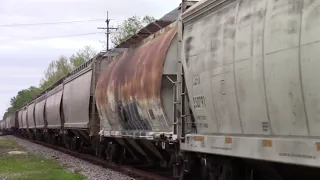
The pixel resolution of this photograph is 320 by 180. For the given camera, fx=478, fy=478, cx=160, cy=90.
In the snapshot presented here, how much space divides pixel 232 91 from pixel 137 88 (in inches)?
211

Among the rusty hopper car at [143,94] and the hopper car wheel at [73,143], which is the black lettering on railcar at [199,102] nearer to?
the rusty hopper car at [143,94]

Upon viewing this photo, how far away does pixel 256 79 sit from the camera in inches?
231

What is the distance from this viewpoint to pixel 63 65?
102625 millimetres

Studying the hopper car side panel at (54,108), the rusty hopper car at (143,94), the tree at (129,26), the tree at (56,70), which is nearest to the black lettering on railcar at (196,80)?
the rusty hopper car at (143,94)

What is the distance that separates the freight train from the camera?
5.00 metres

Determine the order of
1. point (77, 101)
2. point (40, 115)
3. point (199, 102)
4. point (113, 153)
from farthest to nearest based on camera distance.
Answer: point (40, 115)
point (77, 101)
point (113, 153)
point (199, 102)

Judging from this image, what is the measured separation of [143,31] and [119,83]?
5.32 ft

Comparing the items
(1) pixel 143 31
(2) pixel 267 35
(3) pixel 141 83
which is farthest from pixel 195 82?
(1) pixel 143 31

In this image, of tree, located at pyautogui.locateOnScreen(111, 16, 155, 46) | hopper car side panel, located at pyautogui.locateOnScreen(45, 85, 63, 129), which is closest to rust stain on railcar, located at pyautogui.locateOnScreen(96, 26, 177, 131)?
hopper car side panel, located at pyautogui.locateOnScreen(45, 85, 63, 129)

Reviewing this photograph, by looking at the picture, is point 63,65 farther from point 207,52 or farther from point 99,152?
point 207,52

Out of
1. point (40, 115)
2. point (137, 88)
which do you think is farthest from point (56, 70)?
point (137, 88)

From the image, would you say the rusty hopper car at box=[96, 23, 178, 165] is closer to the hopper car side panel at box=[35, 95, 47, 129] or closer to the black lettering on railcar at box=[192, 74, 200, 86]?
the black lettering on railcar at box=[192, 74, 200, 86]

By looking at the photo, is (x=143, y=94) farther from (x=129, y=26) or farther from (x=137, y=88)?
(x=129, y=26)

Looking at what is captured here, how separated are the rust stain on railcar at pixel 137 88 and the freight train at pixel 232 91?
3 centimetres
